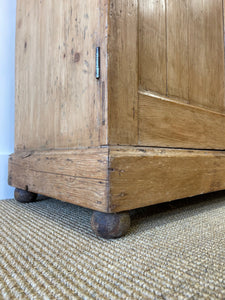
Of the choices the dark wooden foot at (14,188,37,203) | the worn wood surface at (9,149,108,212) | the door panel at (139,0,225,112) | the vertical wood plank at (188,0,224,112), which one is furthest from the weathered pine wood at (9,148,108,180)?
the vertical wood plank at (188,0,224,112)

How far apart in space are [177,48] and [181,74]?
0.08 m

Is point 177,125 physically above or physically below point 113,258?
above

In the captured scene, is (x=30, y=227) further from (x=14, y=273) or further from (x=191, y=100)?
(x=191, y=100)

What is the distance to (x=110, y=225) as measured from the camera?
459mm

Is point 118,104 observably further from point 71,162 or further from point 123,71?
point 71,162

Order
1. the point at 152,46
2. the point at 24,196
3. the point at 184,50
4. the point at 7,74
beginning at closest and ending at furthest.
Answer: the point at 152,46
the point at 184,50
the point at 24,196
the point at 7,74

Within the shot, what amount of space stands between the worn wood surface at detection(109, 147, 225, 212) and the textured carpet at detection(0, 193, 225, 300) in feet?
0.26

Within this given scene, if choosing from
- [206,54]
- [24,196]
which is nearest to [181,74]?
[206,54]

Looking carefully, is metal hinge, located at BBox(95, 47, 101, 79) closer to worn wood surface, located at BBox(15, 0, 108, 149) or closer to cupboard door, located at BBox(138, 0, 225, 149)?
worn wood surface, located at BBox(15, 0, 108, 149)

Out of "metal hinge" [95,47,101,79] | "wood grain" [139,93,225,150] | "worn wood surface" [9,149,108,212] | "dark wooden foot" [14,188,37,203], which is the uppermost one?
"metal hinge" [95,47,101,79]

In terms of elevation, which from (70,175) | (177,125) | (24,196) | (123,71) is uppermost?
(123,71)

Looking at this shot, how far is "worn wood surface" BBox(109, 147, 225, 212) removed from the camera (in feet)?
1.52

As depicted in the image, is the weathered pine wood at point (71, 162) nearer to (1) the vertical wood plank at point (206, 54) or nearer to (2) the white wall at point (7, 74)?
(2) the white wall at point (7, 74)

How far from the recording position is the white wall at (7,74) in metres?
0.97
